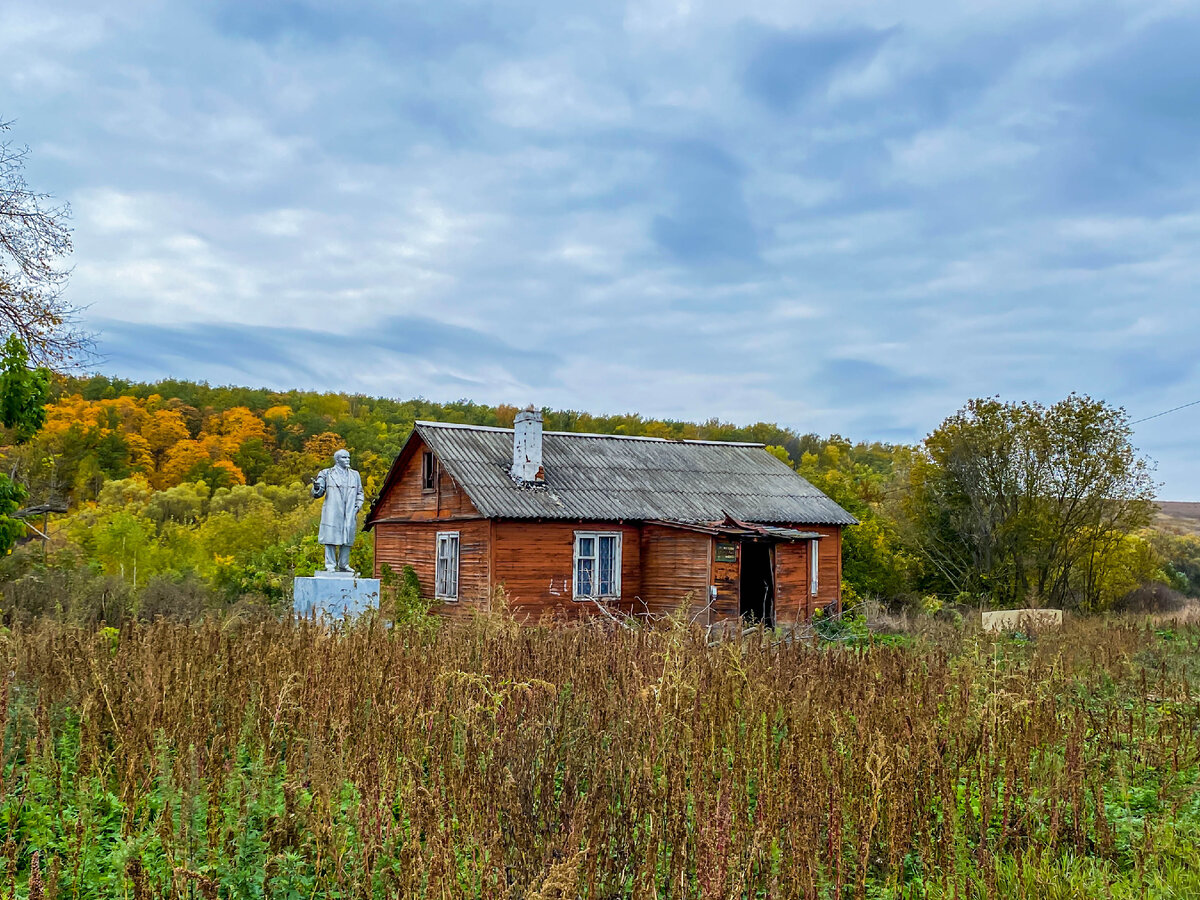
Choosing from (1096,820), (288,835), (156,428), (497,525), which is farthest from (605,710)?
(156,428)

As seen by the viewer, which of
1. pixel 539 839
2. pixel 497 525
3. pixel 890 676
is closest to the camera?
pixel 539 839

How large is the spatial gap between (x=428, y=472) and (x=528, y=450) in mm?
2988

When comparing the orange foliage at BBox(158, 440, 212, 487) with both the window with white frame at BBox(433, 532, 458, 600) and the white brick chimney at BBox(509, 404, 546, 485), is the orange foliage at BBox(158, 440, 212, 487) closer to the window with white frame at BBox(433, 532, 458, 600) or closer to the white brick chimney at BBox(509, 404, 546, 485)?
the window with white frame at BBox(433, 532, 458, 600)

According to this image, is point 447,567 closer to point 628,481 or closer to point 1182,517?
point 628,481

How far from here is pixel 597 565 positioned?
68.9 ft

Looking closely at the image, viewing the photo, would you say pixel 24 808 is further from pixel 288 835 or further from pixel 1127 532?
pixel 1127 532

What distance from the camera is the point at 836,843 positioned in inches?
129

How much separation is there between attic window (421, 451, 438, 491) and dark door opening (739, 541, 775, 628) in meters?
8.04

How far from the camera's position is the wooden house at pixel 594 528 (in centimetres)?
2005

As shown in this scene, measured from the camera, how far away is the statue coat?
1433cm

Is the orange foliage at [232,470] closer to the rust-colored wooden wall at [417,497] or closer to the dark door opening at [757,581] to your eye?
the rust-colored wooden wall at [417,497]

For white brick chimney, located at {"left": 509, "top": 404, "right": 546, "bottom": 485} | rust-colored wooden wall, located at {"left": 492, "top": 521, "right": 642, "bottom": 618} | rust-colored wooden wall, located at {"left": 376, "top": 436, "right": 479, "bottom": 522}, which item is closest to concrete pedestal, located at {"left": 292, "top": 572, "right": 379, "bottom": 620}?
rust-colored wooden wall, located at {"left": 492, "top": 521, "right": 642, "bottom": 618}

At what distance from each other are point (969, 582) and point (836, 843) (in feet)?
92.9

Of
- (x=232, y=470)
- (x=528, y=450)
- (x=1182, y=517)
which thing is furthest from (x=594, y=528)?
(x=1182, y=517)
